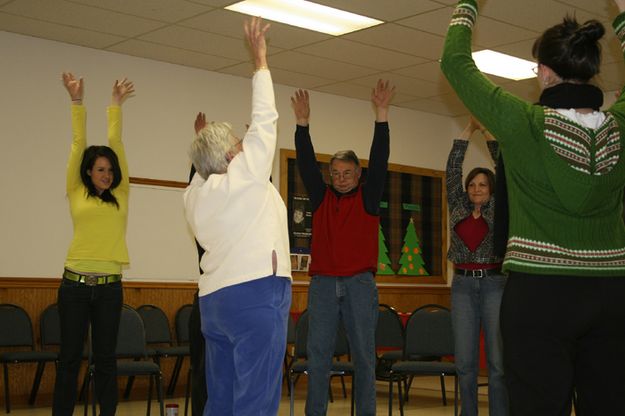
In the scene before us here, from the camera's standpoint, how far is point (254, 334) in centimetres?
313

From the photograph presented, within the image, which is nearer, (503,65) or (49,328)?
(49,328)

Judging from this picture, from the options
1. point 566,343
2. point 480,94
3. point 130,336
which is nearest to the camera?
point 566,343

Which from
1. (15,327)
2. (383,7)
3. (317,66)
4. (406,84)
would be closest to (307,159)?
(383,7)

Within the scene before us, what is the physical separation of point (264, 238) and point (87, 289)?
2.18 meters

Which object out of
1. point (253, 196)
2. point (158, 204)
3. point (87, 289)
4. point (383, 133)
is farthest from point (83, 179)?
point (158, 204)

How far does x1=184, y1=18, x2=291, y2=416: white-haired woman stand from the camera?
10.3 ft

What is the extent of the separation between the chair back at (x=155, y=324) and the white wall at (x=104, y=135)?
21.9 inches

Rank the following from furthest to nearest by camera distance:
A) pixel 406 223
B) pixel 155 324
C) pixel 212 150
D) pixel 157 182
→ pixel 406 223 → pixel 157 182 → pixel 155 324 → pixel 212 150

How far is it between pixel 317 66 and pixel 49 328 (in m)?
3.50

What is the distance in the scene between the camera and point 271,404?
10.5 feet

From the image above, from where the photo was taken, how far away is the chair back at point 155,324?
24.4ft

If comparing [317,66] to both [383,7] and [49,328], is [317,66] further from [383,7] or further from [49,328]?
[49,328]

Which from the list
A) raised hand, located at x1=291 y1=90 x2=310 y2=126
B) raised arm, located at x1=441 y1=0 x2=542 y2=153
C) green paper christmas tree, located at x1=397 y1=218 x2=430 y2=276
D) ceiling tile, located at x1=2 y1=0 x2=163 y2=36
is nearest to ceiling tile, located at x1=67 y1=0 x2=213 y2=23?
ceiling tile, located at x1=2 y1=0 x2=163 y2=36

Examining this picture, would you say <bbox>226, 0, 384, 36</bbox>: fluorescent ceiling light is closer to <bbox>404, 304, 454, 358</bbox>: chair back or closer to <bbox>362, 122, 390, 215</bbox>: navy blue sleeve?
<bbox>362, 122, 390, 215</bbox>: navy blue sleeve
